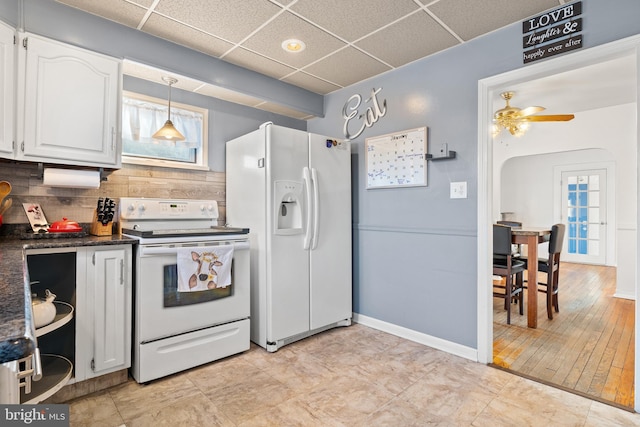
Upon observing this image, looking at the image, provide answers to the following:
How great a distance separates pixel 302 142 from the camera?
2873 millimetres

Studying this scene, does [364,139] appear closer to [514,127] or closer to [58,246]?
[514,127]

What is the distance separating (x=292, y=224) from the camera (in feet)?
9.41

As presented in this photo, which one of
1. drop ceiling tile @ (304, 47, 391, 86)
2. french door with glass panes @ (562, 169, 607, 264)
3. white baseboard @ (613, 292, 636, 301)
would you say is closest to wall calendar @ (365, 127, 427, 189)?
drop ceiling tile @ (304, 47, 391, 86)

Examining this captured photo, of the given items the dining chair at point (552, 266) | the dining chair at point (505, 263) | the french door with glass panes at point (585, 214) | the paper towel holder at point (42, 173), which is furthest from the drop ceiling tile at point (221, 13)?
the french door with glass panes at point (585, 214)

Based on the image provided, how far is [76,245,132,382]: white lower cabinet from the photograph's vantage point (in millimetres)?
1933

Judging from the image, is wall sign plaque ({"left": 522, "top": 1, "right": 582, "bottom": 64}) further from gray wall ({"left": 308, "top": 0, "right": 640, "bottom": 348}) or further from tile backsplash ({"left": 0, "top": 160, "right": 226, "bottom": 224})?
tile backsplash ({"left": 0, "top": 160, "right": 226, "bottom": 224})

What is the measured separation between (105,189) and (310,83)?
6.95 feet

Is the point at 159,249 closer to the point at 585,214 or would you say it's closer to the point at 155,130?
the point at 155,130

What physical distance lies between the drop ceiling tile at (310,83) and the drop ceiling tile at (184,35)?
2.45ft

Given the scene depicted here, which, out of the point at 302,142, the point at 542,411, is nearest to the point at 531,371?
the point at 542,411

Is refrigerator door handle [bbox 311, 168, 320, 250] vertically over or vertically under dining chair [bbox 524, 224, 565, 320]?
over

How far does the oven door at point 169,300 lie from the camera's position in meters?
2.12

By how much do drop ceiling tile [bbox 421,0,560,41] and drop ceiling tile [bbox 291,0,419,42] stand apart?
19cm

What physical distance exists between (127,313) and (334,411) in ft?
4.71
